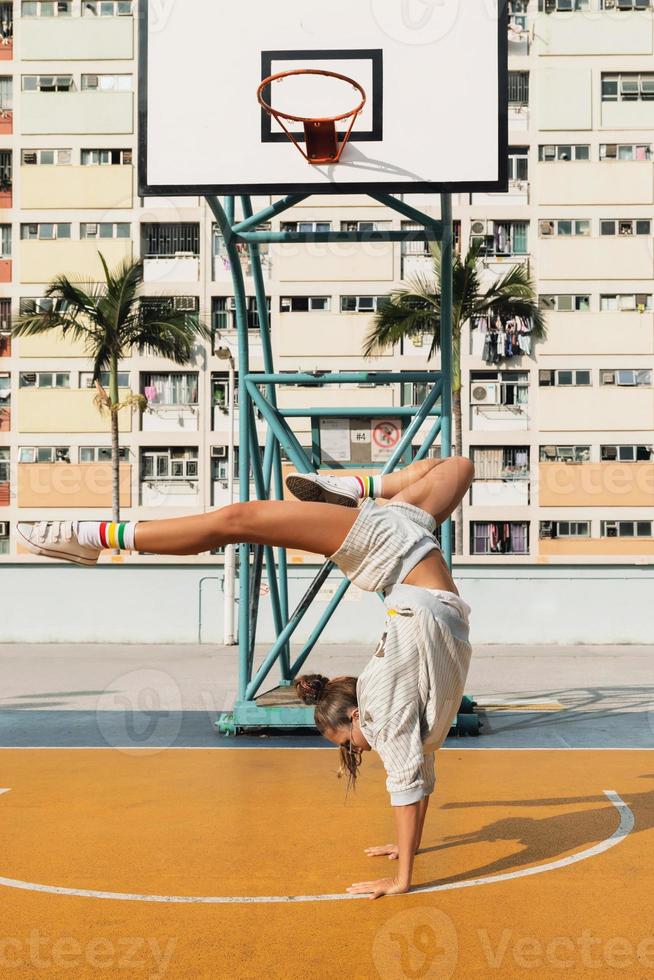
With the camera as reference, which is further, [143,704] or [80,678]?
[80,678]

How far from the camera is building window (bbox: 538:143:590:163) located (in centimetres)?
4116

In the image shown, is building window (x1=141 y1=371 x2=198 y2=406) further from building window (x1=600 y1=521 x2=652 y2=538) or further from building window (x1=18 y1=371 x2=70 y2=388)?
building window (x1=600 y1=521 x2=652 y2=538)

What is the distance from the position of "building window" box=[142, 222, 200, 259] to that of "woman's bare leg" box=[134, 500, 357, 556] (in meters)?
37.5

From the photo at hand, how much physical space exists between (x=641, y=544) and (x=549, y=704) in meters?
29.0

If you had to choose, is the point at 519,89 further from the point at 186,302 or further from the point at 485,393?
the point at 186,302

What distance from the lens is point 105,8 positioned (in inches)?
1646

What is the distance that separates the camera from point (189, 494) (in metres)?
40.8

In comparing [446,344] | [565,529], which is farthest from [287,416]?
[565,529]

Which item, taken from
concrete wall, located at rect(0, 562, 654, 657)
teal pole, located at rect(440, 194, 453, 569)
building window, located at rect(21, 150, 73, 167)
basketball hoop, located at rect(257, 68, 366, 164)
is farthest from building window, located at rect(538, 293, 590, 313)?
basketball hoop, located at rect(257, 68, 366, 164)

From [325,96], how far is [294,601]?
504 inches

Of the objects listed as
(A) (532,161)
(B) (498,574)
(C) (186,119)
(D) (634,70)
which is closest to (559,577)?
(B) (498,574)

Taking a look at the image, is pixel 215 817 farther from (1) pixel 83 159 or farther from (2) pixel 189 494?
(1) pixel 83 159

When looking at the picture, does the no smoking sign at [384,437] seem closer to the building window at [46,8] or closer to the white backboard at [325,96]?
the white backboard at [325,96]

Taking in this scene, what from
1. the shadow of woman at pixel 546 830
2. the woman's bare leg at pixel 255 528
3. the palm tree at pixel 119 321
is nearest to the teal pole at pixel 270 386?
the shadow of woman at pixel 546 830
